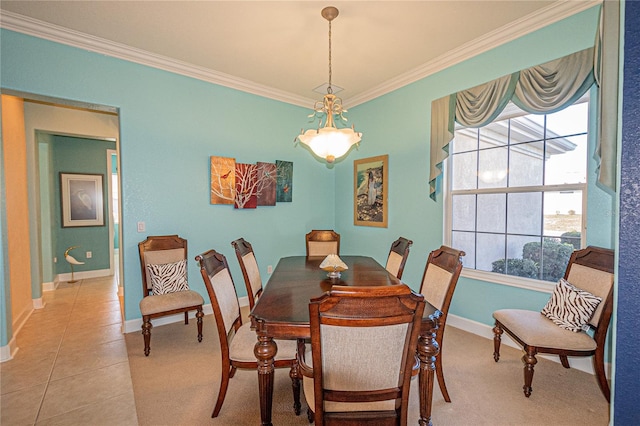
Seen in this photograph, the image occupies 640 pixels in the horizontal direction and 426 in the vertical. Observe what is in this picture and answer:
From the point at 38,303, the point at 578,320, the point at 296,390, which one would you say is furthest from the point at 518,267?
the point at 38,303

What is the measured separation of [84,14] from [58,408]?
306 centimetres

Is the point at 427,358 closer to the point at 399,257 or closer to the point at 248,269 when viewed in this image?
the point at 399,257

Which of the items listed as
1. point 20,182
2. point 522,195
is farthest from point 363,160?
point 20,182

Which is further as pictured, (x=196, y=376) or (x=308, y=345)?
(x=196, y=376)

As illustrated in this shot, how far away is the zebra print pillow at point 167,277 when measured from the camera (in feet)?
9.67

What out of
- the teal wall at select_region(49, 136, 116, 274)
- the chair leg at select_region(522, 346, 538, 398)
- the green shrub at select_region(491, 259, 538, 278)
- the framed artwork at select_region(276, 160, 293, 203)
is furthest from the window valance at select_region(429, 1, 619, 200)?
the teal wall at select_region(49, 136, 116, 274)

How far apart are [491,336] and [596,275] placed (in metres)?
1.19

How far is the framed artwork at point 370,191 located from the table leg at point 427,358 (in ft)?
8.51

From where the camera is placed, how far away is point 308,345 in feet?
6.21

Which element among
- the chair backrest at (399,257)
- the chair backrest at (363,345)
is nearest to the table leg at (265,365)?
the chair backrest at (363,345)

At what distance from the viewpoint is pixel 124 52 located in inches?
118

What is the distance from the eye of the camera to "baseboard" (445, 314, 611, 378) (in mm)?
2326

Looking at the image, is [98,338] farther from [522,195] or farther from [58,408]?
[522,195]

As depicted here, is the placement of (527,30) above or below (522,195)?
above
